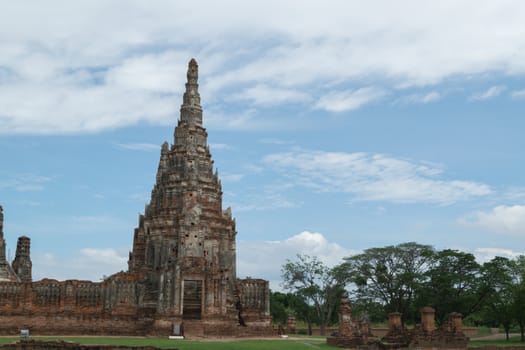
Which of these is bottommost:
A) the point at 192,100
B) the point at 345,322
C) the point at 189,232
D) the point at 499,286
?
the point at 345,322

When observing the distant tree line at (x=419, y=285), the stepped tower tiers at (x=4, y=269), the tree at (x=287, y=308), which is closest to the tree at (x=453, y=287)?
the distant tree line at (x=419, y=285)

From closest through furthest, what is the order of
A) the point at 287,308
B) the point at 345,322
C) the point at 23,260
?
the point at 345,322
the point at 23,260
the point at 287,308

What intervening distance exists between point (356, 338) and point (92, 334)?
2153cm

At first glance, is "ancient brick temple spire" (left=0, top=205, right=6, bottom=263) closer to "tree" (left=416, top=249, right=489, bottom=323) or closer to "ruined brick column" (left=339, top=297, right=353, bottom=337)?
"ruined brick column" (left=339, top=297, right=353, bottom=337)

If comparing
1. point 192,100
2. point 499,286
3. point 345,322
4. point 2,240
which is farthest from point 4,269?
point 499,286

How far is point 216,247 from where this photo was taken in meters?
56.7

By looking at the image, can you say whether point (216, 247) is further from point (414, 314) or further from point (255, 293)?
point (414, 314)

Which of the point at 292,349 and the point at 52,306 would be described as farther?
the point at 52,306

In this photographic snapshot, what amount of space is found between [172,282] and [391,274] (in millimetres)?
23444

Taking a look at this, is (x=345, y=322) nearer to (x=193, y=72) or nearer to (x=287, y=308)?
(x=193, y=72)

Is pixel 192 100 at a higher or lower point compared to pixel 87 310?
higher

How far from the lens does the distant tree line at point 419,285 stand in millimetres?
55375

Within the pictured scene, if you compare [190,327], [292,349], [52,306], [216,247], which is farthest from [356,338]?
[52,306]

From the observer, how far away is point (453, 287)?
187ft
